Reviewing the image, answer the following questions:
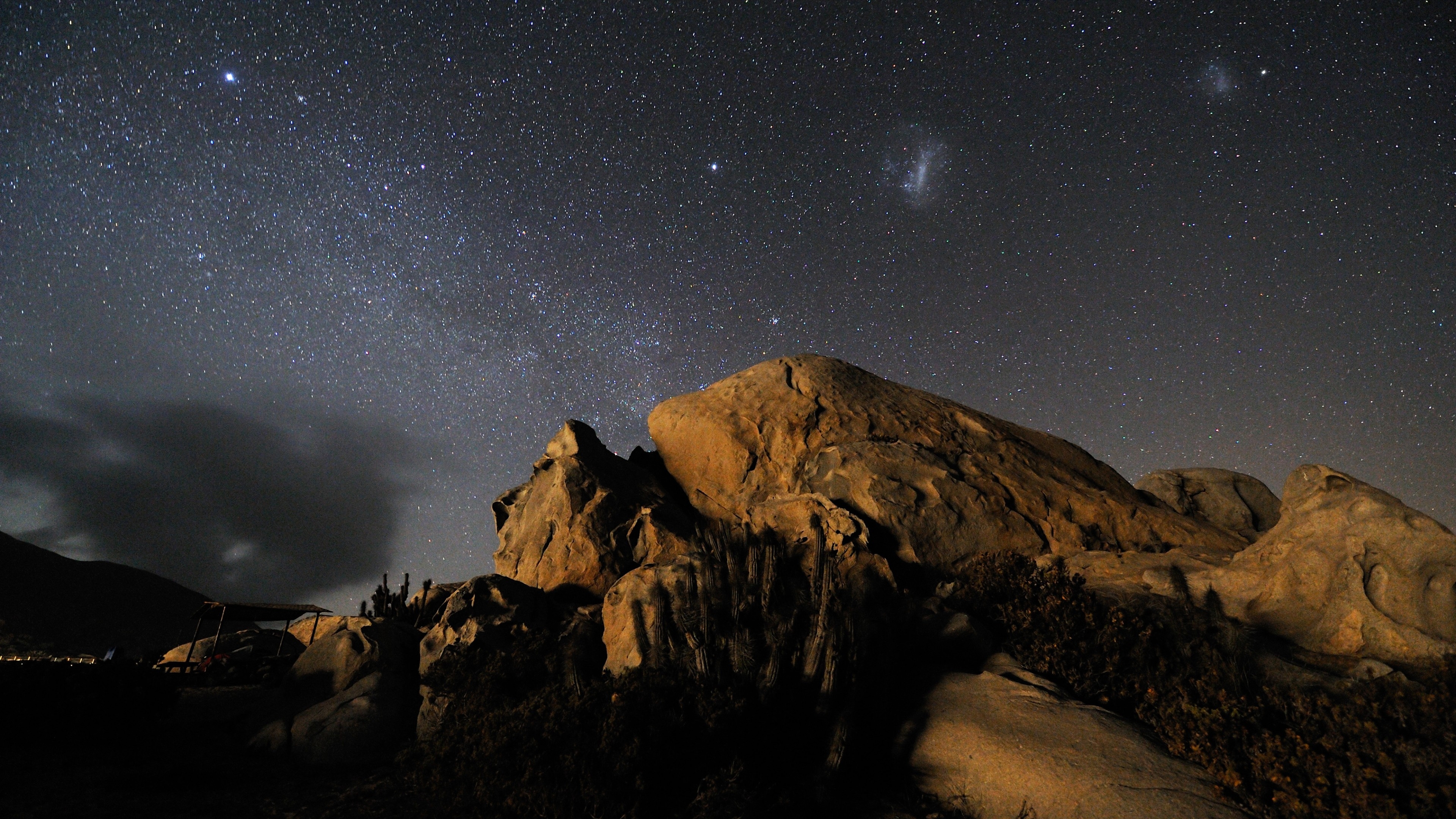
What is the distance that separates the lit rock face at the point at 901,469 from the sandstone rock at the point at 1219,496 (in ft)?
8.67

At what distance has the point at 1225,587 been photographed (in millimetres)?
12672

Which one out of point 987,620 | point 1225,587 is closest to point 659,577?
point 987,620

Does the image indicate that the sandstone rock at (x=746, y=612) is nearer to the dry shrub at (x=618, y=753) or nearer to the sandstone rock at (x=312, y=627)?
the dry shrub at (x=618, y=753)

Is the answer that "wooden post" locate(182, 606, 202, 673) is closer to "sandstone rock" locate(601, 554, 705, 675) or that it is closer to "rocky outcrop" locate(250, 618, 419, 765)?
"rocky outcrop" locate(250, 618, 419, 765)

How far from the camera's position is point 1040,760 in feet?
26.3

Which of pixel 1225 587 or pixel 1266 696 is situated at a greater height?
pixel 1225 587

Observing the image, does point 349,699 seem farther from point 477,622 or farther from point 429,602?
point 429,602

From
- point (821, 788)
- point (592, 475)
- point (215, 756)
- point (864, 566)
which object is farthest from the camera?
point (592, 475)

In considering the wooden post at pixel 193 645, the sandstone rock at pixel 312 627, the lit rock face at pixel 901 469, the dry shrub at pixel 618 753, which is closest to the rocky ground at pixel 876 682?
the dry shrub at pixel 618 753

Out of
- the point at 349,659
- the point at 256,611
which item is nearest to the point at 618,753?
the point at 349,659

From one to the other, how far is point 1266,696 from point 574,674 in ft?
30.3

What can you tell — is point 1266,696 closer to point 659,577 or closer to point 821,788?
point 821,788

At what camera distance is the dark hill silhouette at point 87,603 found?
64.9 metres

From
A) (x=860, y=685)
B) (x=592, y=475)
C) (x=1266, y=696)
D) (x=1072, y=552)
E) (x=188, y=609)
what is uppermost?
(x=188, y=609)
